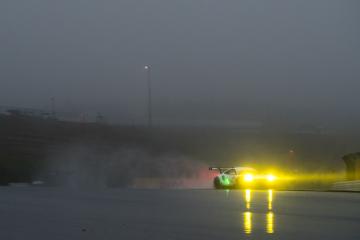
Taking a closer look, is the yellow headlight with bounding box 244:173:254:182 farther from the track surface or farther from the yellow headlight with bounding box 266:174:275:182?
the track surface

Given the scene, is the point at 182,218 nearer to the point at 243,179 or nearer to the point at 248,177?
the point at 248,177

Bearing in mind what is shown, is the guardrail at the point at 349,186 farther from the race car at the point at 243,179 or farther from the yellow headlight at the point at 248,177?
the yellow headlight at the point at 248,177

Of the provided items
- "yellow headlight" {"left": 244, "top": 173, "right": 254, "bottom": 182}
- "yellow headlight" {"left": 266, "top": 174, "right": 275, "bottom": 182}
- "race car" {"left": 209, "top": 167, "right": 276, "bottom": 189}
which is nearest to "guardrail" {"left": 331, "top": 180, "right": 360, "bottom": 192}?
"yellow headlight" {"left": 266, "top": 174, "right": 275, "bottom": 182}

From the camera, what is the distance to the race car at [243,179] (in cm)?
2861

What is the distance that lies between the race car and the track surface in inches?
375

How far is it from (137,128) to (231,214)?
4632 cm

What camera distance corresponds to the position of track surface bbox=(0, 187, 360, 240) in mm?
10898

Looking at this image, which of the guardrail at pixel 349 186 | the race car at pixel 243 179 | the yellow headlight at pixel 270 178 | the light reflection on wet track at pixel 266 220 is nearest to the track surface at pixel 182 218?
the light reflection on wet track at pixel 266 220

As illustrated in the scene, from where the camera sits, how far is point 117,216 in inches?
557

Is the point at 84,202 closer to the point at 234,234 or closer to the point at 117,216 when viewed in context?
the point at 117,216

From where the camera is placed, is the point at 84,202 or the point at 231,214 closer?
the point at 231,214

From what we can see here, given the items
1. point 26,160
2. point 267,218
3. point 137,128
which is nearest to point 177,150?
point 137,128

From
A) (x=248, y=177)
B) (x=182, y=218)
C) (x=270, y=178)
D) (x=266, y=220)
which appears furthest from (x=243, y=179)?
(x=266, y=220)

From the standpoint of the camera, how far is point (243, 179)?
29.3 metres
